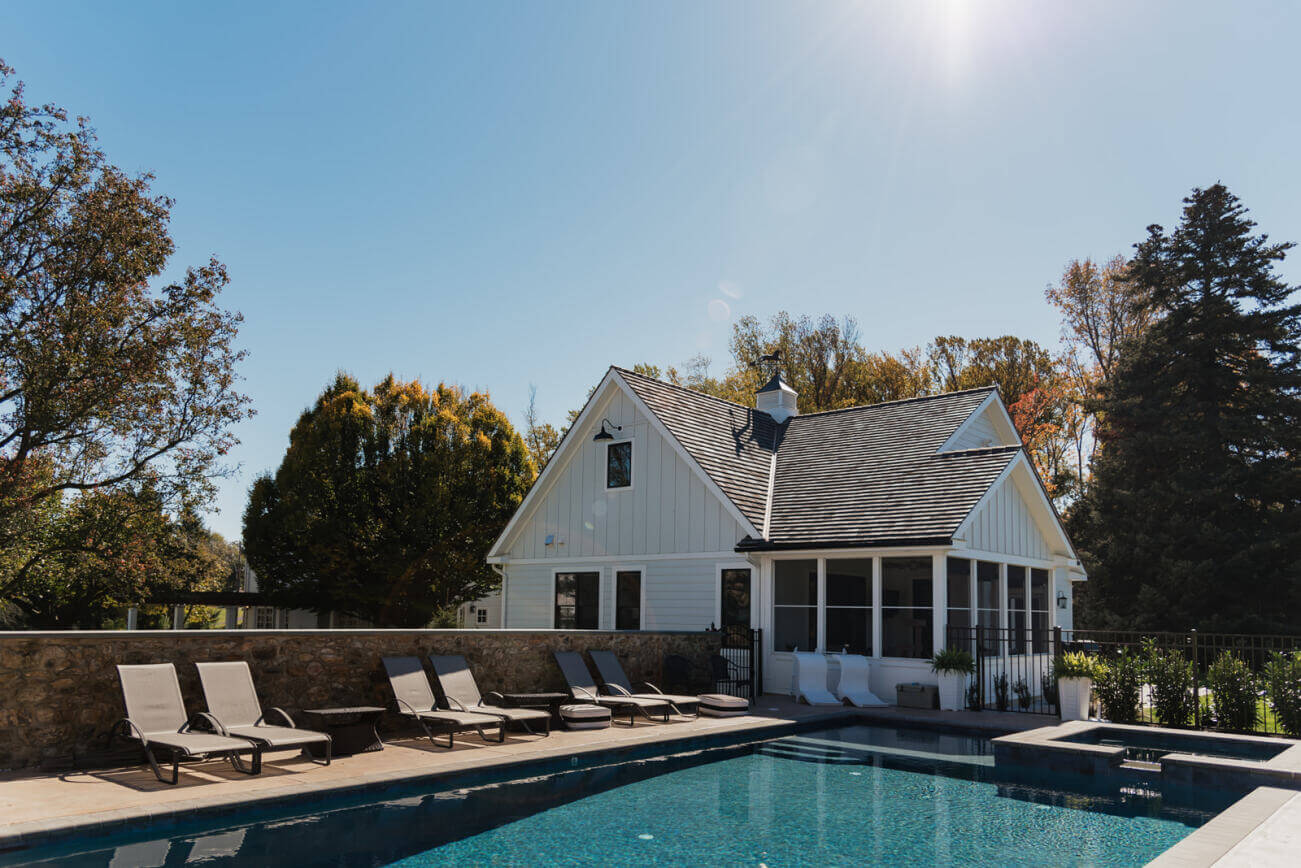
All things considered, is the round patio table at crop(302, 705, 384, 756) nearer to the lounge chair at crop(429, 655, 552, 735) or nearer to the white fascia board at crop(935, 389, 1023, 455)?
the lounge chair at crop(429, 655, 552, 735)

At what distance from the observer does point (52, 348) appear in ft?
61.6

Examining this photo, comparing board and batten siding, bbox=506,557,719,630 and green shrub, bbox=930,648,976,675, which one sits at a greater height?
board and batten siding, bbox=506,557,719,630

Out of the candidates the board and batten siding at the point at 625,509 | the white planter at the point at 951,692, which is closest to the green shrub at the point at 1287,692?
the white planter at the point at 951,692

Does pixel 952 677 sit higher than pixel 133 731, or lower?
lower

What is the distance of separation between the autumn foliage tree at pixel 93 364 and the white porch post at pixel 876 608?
52.3 ft

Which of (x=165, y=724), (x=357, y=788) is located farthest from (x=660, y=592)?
(x=165, y=724)

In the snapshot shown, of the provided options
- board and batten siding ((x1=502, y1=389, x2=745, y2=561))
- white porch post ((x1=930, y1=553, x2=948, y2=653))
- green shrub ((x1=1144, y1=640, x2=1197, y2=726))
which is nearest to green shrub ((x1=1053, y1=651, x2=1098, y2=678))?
green shrub ((x1=1144, y1=640, x2=1197, y2=726))

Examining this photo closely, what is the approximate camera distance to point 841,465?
18625 mm

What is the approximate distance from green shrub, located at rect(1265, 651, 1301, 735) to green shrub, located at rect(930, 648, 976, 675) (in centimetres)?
393

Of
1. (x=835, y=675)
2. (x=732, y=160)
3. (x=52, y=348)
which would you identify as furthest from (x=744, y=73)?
(x=52, y=348)

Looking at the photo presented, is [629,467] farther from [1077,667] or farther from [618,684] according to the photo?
[1077,667]

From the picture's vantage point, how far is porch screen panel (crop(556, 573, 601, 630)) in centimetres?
1914

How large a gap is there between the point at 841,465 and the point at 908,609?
382 centimetres

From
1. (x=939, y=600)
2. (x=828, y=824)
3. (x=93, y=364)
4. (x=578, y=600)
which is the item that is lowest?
(x=828, y=824)
